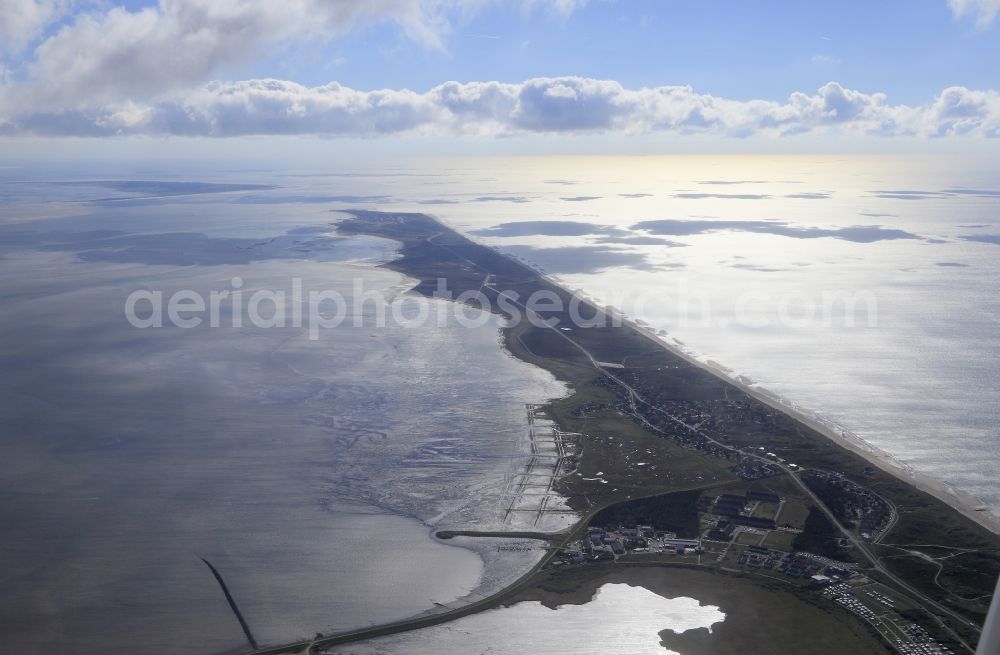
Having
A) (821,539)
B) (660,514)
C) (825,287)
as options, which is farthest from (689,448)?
(825,287)

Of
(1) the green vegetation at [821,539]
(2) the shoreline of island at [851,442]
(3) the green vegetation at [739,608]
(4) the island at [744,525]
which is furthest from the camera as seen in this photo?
(2) the shoreline of island at [851,442]

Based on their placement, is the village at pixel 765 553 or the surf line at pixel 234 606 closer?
the surf line at pixel 234 606

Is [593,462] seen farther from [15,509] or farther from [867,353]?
[867,353]

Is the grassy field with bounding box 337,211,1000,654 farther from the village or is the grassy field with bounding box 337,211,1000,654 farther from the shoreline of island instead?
the village

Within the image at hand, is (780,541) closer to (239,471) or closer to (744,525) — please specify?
(744,525)

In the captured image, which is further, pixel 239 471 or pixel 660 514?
pixel 239 471

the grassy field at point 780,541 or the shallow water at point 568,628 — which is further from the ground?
the grassy field at point 780,541

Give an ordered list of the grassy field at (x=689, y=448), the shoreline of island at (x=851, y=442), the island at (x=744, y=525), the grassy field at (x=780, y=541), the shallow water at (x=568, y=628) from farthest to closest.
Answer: the shoreline of island at (x=851, y=442) → the grassy field at (x=780, y=541) → the grassy field at (x=689, y=448) → the island at (x=744, y=525) → the shallow water at (x=568, y=628)

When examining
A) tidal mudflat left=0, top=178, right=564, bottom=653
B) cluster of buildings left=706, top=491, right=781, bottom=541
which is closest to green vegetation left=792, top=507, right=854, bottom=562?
cluster of buildings left=706, top=491, right=781, bottom=541

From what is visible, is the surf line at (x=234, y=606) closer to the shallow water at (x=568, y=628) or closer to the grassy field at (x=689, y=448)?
the shallow water at (x=568, y=628)

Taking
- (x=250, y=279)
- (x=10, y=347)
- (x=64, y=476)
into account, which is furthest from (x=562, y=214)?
(x=64, y=476)

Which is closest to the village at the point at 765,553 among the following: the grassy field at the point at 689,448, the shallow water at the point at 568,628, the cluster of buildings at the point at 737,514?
the cluster of buildings at the point at 737,514
